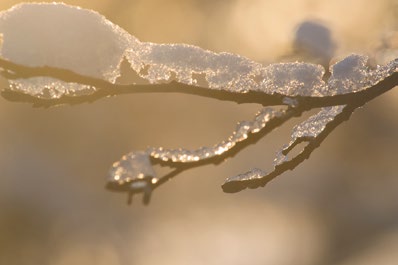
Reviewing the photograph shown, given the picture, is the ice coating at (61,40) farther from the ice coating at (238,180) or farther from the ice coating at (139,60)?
the ice coating at (238,180)

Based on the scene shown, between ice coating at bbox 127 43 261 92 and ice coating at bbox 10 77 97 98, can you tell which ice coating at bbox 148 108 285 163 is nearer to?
ice coating at bbox 127 43 261 92

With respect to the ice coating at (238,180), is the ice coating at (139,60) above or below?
above

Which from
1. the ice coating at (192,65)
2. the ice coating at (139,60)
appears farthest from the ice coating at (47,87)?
the ice coating at (192,65)

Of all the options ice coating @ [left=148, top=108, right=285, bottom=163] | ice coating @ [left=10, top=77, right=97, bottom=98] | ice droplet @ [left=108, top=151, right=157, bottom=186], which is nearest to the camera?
ice droplet @ [left=108, top=151, right=157, bottom=186]

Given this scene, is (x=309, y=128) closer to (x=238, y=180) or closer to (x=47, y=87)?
(x=238, y=180)

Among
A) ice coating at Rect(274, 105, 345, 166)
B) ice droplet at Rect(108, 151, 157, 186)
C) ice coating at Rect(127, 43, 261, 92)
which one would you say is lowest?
ice droplet at Rect(108, 151, 157, 186)

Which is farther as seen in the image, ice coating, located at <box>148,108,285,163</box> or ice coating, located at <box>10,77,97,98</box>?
ice coating, located at <box>10,77,97,98</box>

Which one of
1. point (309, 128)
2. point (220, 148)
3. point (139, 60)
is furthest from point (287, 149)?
point (139, 60)

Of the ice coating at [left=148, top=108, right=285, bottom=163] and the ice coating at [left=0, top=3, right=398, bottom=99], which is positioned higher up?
the ice coating at [left=0, top=3, right=398, bottom=99]

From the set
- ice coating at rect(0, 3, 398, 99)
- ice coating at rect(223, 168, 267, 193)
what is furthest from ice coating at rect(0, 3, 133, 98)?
ice coating at rect(223, 168, 267, 193)
